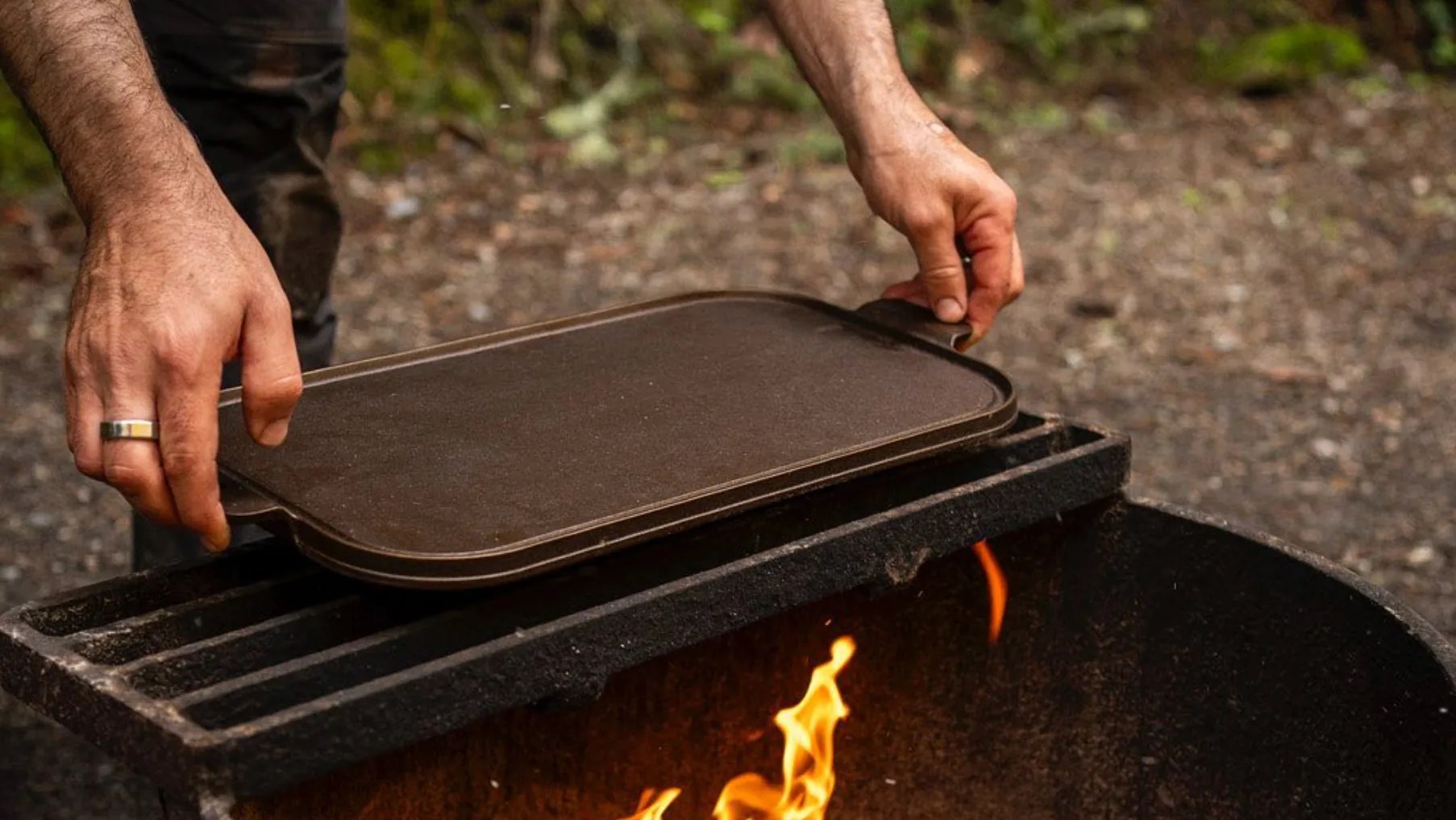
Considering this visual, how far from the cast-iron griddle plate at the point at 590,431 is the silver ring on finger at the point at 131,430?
0.14 meters

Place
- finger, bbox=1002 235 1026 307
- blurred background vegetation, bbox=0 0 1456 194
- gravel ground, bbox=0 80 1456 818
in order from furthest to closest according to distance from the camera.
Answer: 1. blurred background vegetation, bbox=0 0 1456 194
2. gravel ground, bbox=0 80 1456 818
3. finger, bbox=1002 235 1026 307

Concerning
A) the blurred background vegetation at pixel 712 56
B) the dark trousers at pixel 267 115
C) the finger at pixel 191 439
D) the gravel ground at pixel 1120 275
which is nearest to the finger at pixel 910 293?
the dark trousers at pixel 267 115

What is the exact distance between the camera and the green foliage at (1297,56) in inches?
267

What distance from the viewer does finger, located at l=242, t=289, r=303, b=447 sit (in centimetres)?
152

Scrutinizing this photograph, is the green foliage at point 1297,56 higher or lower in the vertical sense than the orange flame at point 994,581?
lower

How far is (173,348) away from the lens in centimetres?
144

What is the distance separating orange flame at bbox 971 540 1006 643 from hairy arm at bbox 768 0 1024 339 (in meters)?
0.33

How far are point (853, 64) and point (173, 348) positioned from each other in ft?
3.95

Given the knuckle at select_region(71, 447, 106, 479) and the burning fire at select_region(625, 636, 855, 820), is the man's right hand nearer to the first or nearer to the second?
the knuckle at select_region(71, 447, 106, 479)

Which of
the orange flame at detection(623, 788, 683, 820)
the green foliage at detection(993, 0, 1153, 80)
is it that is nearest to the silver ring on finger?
the orange flame at detection(623, 788, 683, 820)

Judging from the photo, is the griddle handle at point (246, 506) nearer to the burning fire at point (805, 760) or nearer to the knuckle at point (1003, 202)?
the burning fire at point (805, 760)

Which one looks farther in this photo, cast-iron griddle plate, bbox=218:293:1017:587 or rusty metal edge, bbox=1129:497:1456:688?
rusty metal edge, bbox=1129:497:1456:688

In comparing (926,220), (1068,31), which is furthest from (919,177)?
(1068,31)

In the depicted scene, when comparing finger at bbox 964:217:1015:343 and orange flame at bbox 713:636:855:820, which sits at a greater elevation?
finger at bbox 964:217:1015:343
